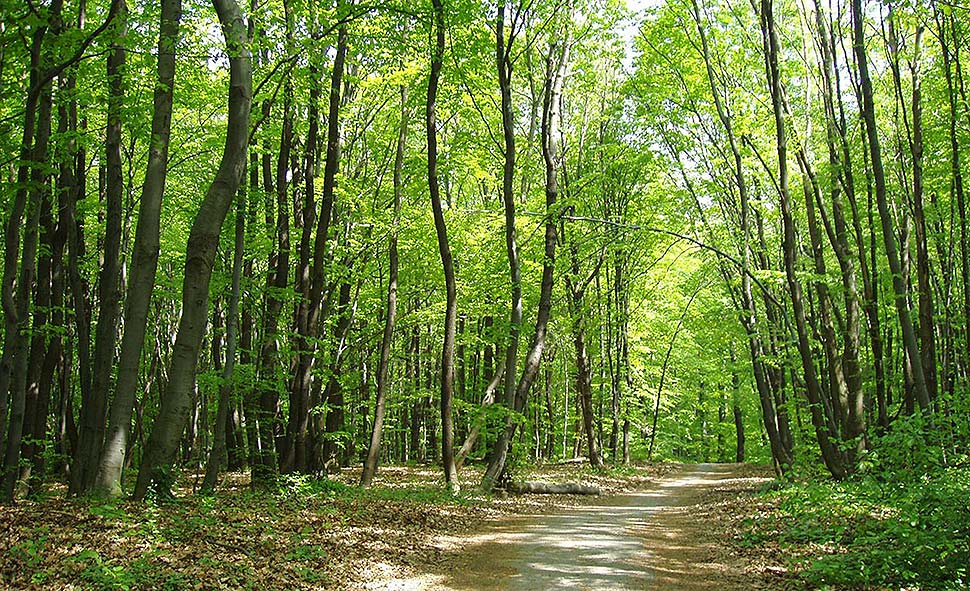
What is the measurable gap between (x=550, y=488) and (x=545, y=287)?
17.1 feet

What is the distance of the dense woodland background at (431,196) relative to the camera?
29.6 feet

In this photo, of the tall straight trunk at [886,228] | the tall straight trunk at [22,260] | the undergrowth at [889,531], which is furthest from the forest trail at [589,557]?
the tall straight trunk at [22,260]

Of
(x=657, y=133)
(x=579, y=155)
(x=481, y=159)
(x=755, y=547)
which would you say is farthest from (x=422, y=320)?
(x=755, y=547)

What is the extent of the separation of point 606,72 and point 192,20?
14.7 m

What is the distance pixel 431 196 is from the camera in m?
14.4

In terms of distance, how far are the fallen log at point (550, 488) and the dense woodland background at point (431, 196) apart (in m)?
1.19

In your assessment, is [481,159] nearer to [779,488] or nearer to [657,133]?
[657,133]

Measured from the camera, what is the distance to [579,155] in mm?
22562

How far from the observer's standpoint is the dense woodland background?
9.02 metres

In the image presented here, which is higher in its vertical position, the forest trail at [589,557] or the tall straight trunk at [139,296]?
the tall straight trunk at [139,296]

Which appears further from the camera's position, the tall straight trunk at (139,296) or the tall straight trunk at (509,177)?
the tall straight trunk at (509,177)

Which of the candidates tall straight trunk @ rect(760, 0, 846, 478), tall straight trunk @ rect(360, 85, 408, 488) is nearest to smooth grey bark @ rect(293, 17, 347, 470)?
tall straight trunk @ rect(360, 85, 408, 488)

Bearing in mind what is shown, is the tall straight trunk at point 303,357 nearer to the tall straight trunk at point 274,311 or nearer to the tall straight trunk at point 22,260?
the tall straight trunk at point 274,311

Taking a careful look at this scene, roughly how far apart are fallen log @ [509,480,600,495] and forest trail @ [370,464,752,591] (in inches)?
121
